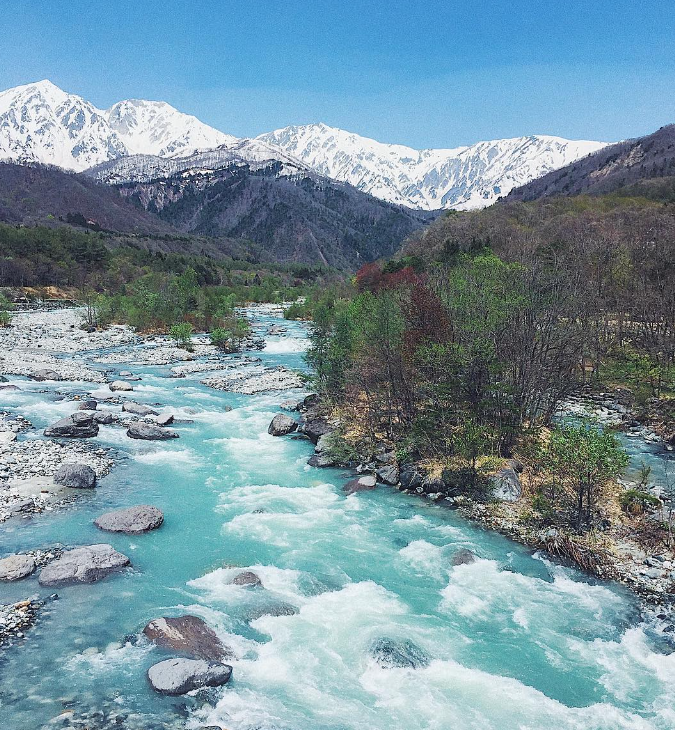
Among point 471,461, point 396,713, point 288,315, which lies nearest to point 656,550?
point 471,461

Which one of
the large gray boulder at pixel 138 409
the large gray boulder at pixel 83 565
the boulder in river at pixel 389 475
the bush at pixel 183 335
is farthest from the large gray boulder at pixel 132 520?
the bush at pixel 183 335

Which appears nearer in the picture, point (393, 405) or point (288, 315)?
point (393, 405)

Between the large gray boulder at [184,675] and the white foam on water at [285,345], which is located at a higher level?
the white foam on water at [285,345]

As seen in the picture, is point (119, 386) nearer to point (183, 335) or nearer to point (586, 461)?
point (183, 335)

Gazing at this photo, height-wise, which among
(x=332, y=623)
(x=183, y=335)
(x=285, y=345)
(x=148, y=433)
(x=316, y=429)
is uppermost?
(x=183, y=335)

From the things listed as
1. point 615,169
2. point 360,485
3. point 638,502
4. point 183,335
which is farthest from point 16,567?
point 615,169

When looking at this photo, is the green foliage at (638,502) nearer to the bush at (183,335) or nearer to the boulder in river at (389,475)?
the boulder in river at (389,475)

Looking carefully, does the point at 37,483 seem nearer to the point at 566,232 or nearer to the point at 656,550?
the point at 656,550
